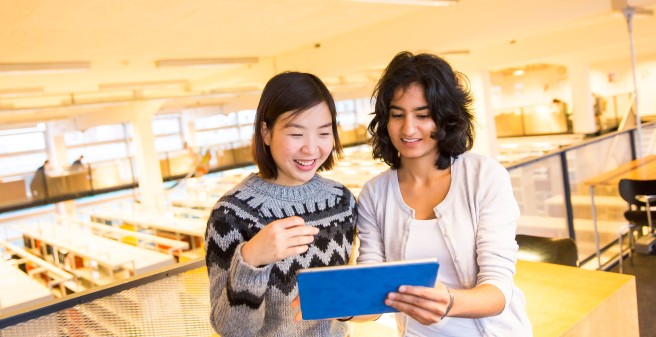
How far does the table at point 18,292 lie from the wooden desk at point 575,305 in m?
4.10

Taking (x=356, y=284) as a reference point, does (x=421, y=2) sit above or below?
above

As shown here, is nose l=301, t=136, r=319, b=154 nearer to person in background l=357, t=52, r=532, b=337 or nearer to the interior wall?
person in background l=357, t=52, r=532, b=337

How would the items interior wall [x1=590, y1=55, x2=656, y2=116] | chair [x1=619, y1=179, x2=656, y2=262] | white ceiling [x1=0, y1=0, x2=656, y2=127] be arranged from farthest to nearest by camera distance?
1. interior wall [x1=590, y1=55, x2=656, y2=116]
2. white ceiling [x1=0, y1=0, x2=656, y2=127]
3. chair [x1=619, y1=179, x2=656, y2=262]

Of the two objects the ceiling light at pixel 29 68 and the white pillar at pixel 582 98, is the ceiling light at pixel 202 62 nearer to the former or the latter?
the ceiling light at pixel 29 68

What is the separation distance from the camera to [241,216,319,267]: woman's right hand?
3.72 feet

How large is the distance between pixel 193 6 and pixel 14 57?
3.34 meters

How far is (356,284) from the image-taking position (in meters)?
1.14

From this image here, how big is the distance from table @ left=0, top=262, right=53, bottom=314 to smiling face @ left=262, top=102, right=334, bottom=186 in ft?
14.2

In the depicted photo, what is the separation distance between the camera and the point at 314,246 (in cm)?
137

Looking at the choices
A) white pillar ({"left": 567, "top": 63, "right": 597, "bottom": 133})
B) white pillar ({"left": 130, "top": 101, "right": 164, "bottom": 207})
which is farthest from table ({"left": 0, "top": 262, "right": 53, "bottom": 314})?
white pillar ({"left": 567, "top": 63, "right": 597, "bottom": 133})

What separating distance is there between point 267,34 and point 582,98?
10680 mm

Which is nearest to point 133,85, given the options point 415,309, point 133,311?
point 133,311

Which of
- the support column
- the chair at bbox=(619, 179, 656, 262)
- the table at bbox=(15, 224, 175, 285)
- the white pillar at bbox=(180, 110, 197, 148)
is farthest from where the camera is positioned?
the white pillar at bbox=(180, 110, 197, 148)

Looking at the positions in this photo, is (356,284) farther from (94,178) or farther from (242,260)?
(94,178)
